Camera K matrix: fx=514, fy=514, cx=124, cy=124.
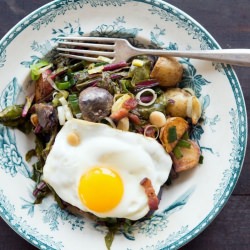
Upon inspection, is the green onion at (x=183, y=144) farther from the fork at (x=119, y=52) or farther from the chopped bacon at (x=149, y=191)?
the fork at (x=119, y=52)

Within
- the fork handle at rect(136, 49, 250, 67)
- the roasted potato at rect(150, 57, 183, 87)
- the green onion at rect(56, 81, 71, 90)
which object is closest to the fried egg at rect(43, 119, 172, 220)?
the green onion at rect(56, 81, 71, 90)

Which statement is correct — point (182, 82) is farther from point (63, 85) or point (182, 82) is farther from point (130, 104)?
point (63, 85)

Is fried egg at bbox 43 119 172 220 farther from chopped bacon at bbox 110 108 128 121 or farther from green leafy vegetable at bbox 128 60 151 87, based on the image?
green leafy vegetable at bbox 128 60 151 87

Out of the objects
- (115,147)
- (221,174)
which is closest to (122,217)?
(115,147)

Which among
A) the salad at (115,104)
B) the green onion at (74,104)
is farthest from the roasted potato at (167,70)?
the green onion at (74,104)

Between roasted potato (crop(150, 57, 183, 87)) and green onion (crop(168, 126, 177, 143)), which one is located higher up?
roasted potato (crop(150, 57, 183, 87))

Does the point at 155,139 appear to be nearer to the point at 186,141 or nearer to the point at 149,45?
the point at 186,141
